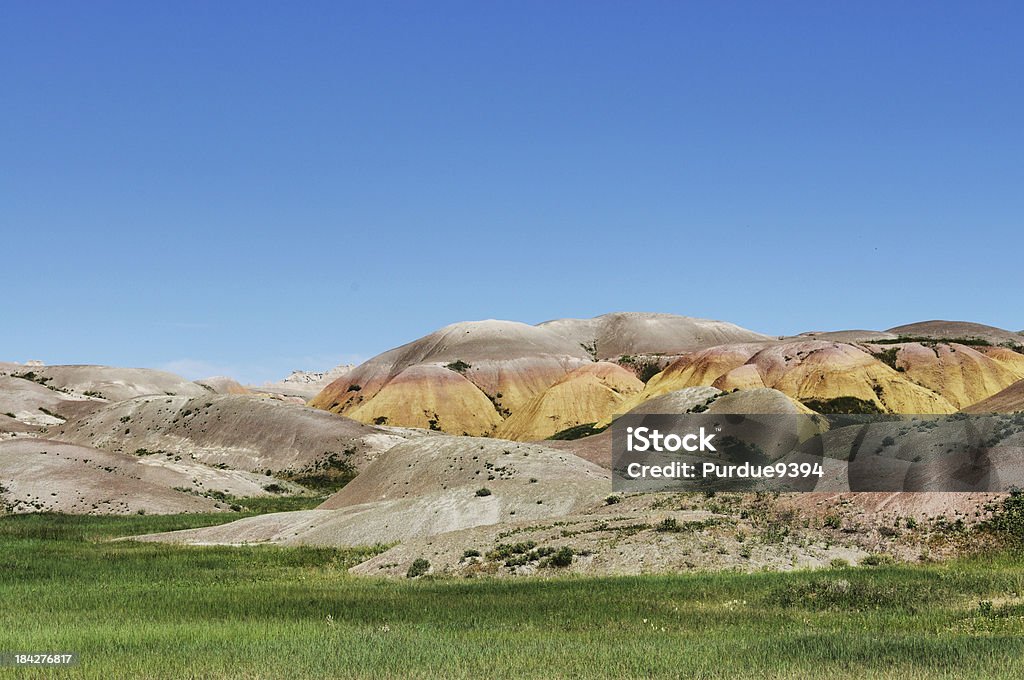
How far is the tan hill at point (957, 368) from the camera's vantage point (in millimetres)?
144938

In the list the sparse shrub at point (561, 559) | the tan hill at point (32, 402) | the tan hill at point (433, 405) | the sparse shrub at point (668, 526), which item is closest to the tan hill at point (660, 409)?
the sparse shrub at point (668, 526)

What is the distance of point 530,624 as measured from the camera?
71.8 feet

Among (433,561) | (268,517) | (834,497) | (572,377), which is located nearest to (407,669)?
(433,561)

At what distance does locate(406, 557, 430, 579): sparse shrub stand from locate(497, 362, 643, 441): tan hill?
118 m

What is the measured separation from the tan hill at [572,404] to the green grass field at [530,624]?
120 metres

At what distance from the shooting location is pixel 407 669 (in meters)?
16.0

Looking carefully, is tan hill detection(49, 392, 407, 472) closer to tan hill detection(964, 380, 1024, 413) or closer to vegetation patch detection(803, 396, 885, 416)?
vegetation patch detection(803, 396, 885, 416)

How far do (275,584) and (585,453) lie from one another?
235 ft

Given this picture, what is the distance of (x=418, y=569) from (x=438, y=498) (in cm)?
1977

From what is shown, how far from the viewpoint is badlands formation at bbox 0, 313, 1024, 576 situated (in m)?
38.1

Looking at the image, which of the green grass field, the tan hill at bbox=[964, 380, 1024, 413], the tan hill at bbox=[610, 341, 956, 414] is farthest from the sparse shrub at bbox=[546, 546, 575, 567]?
the tan hill at bbox=[610, 341, 956, 414]

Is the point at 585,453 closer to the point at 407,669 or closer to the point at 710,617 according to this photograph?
the point at 710,617

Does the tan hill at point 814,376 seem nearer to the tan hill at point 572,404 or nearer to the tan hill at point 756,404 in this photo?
the tan hill at point 572,404

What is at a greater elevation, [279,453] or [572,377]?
[572,377]
